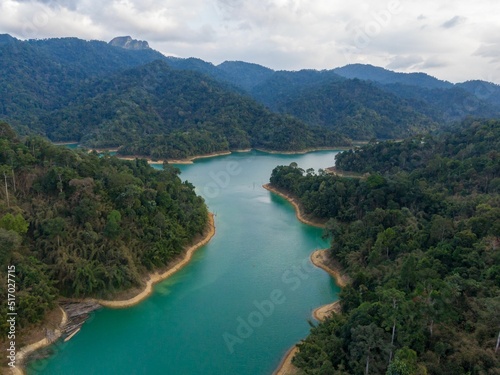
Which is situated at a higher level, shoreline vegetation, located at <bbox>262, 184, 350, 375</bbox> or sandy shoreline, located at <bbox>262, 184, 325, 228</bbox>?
sandy shoreline, located at <bbox>262, 184, 325, 228</bbox>

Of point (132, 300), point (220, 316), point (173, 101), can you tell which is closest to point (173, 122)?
point (173, 101)

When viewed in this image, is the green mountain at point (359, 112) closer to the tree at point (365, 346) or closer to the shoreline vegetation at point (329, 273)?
the shoreline vegetation at point (329, 273)

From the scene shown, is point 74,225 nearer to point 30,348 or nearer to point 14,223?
point 14,223

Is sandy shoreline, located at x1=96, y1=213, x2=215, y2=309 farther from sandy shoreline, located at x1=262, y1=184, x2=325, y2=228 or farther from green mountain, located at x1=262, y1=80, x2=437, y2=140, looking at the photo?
green mountain, located at x1=262, y1=80, x2=437, y2=140

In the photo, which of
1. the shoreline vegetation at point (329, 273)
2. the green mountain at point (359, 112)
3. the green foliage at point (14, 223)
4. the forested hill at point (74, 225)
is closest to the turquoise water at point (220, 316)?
the shoreline vegetation at point (329, 273)

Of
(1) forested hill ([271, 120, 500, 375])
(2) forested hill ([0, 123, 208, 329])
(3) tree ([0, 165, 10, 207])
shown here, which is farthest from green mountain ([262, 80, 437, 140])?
(3) tree ([0, 165, 10, 207])

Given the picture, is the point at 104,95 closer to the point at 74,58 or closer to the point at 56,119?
the point at 56,119
